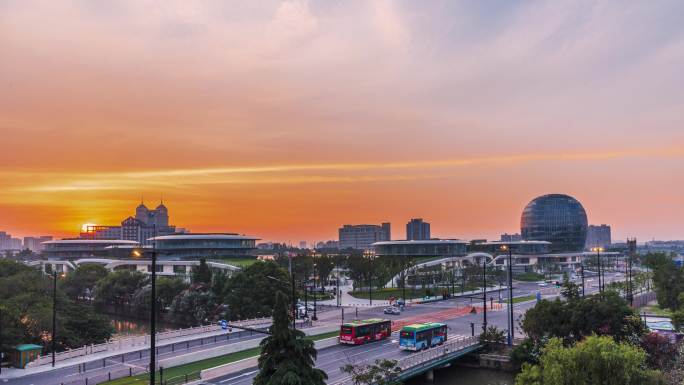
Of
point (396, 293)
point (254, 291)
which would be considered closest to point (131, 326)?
point (254, 291)

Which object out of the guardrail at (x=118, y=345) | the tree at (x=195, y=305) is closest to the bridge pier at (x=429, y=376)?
the guardrail at (x=118, y=345)

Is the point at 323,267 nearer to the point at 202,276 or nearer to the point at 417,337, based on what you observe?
the point at 202,276

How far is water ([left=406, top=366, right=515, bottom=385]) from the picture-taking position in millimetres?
51406

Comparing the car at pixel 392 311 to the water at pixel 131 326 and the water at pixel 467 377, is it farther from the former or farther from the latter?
the water at pixel 131 326

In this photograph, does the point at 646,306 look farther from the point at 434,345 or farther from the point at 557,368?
the point at 557,368

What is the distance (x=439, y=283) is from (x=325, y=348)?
81996mm

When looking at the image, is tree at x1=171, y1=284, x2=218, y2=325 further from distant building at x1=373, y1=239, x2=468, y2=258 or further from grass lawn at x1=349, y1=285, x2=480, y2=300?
distant building at x1=373, y1=239, x2=468, y2=258

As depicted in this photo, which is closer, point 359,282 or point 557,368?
point 557,368

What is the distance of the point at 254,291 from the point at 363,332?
26.5 m

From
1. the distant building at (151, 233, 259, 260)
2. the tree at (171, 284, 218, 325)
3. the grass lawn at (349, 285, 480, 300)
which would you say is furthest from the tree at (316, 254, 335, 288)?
the tree at (171, 284, 218, 325)

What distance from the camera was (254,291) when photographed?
80.3 metres

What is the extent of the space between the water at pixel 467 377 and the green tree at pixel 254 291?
28.0 meters

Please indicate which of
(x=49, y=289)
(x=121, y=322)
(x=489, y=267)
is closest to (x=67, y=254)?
(x=121, y=322)

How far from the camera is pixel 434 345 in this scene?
57625 mm
